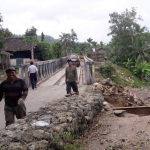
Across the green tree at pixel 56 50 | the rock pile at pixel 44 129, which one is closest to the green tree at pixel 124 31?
the green tree at pixel 56 50

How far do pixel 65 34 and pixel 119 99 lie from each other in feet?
206

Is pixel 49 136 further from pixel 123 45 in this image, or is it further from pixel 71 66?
pixel 123 45

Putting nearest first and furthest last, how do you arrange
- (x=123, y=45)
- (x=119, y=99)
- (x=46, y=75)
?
(x=119, y=99), (x=46, y=75), (x=123, y=45)

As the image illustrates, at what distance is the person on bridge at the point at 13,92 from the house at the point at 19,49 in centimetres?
2947

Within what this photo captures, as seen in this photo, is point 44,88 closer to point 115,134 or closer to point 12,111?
point 115,134

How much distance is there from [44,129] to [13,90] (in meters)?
1.20

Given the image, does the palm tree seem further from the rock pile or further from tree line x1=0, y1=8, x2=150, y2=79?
the rock pile

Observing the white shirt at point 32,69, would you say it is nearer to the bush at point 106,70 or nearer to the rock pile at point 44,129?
the rock pile at point 44,129

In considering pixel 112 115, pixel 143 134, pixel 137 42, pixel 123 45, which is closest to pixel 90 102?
pixel 112 115

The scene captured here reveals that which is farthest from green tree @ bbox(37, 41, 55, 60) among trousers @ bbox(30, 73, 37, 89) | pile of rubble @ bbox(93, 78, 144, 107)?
pile of rubble @ bbox(93, 78, 144, 107)

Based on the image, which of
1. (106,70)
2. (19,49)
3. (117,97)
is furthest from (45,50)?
(117,97)

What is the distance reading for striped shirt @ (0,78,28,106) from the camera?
5309mm

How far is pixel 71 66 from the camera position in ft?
32.2

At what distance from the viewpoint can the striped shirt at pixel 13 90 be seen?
17.4 feet
